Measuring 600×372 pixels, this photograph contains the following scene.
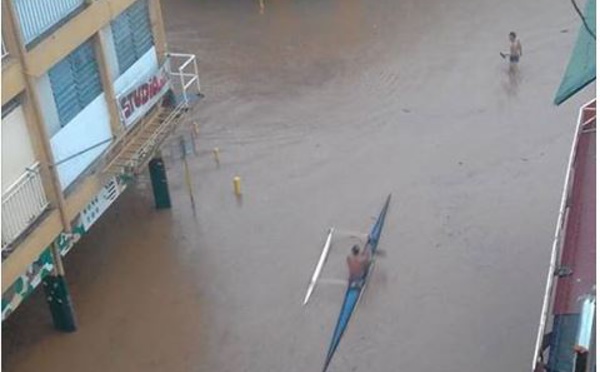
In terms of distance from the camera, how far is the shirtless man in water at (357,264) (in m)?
17.2

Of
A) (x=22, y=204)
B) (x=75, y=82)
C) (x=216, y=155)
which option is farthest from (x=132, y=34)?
(x=216, y=155)

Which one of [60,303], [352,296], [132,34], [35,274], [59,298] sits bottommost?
[352,296]

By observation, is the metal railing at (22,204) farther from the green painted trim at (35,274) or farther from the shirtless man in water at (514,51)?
the shirtless man in water at (514,51)

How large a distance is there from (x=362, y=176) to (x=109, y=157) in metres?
6.87

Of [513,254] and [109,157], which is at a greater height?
[109,157]

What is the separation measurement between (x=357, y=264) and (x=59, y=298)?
541 centimetres

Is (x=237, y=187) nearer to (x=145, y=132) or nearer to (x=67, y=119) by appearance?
(x=145, y=132)

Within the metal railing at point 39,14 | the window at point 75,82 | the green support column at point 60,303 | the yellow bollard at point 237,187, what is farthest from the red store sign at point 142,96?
the yellow bollard at point 237,187

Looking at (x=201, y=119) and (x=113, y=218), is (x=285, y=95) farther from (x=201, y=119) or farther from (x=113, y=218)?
(x=113, y=218)

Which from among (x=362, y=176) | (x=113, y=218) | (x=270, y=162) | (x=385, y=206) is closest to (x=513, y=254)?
(x=385, y=206)

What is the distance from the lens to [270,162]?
2202 cm

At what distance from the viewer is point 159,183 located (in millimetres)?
19844

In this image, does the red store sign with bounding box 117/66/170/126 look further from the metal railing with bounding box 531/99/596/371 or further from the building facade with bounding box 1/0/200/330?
the metal railing with bounding box 531/99/596/371

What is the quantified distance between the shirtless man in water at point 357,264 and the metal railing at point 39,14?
21.9 feet
